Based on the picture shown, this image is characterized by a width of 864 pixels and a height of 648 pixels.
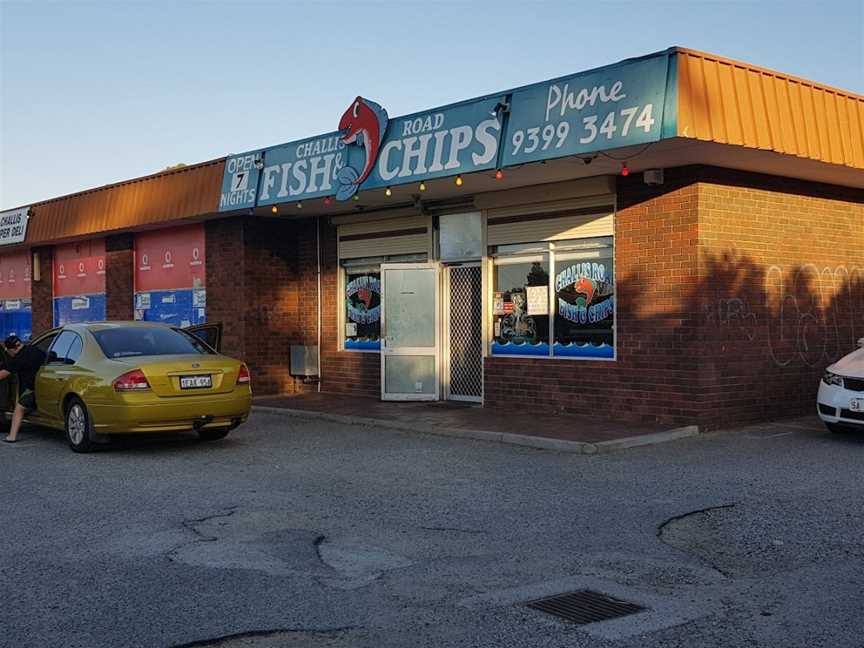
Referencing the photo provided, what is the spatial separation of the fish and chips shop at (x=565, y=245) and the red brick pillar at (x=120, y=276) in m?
3.31

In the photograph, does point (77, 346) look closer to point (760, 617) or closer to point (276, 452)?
point (276, 452)

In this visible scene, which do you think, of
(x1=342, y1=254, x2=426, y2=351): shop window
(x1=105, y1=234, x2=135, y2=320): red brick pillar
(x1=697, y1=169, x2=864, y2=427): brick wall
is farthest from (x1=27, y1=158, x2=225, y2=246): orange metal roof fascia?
(x1=697, y1=169, x2=864, y2=427): brick wall

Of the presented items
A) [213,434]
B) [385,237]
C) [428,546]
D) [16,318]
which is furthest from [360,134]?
[16,318]

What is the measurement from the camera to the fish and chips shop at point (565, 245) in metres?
11.8

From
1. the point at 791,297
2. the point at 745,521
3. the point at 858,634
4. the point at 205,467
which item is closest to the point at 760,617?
the point at 858,634

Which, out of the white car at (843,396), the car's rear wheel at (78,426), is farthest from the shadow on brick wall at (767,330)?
the car's rear wheel at (78,426)

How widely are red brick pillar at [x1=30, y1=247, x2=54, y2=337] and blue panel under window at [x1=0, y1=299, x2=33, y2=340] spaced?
0.36m

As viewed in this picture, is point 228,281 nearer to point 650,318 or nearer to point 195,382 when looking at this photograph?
point 195,382

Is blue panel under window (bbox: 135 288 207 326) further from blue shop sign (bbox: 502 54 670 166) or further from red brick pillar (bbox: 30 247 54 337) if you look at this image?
blue shop sign (bbox: 502 54 670 166)

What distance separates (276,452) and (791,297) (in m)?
7.61

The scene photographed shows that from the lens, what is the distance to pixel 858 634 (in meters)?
4.93

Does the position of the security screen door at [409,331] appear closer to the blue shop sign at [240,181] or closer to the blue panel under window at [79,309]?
the blue shop sign at [240,181]

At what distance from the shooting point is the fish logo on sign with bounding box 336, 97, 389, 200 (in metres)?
14.3

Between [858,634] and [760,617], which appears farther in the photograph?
[760,617]
